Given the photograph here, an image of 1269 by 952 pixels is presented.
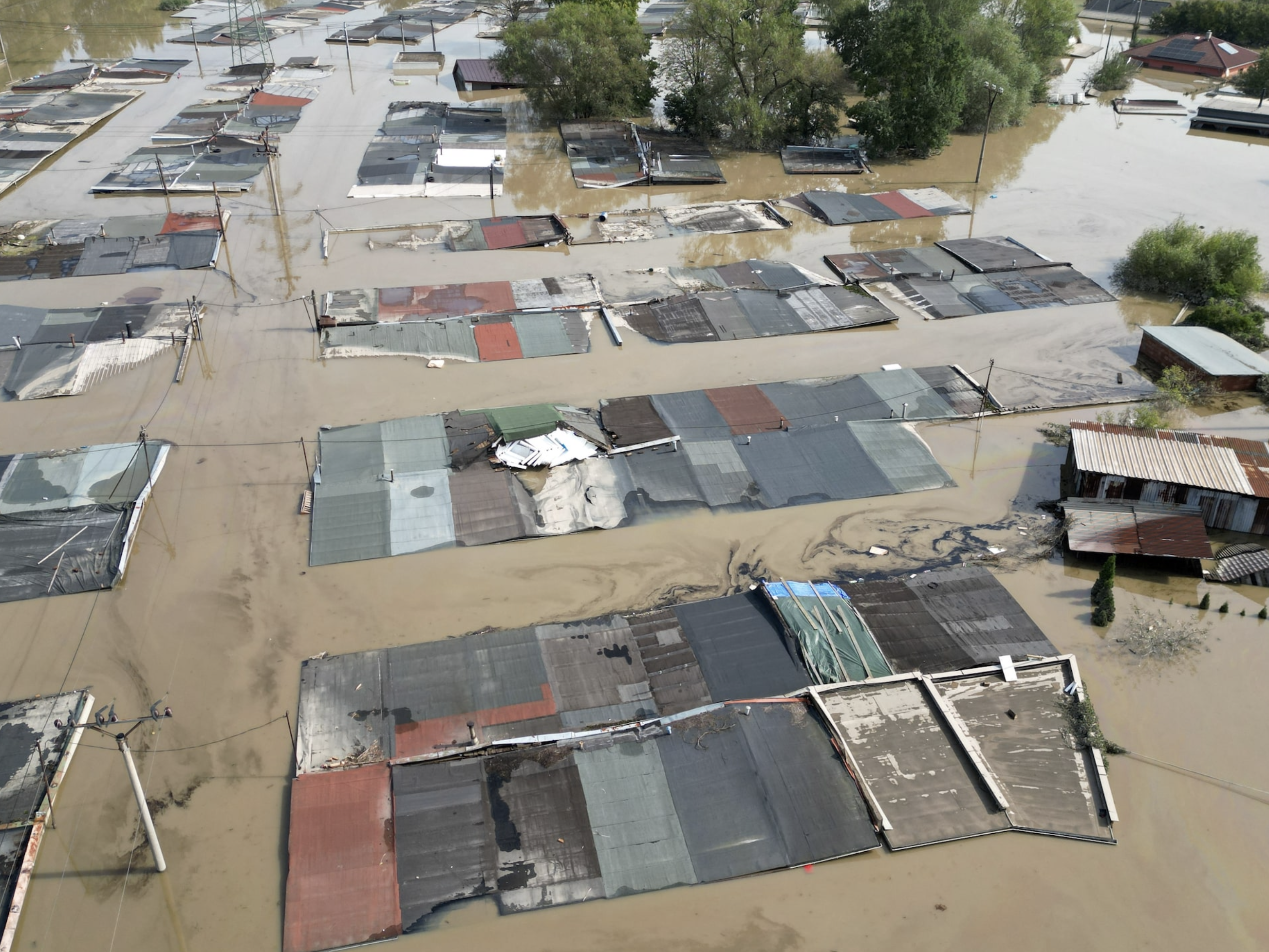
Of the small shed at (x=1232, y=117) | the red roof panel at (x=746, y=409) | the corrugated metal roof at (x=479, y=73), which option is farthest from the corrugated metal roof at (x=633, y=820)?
Result: the small shed at (x=1232, y=117)

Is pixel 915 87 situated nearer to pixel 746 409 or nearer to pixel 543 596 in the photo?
pixel 746 409

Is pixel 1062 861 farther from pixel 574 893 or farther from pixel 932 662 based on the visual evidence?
pixel 574 893

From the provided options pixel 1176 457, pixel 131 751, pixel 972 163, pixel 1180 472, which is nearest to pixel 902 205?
pixel 972 163

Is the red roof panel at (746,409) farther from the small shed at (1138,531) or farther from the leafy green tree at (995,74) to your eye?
the leafy green tree at (995,74)

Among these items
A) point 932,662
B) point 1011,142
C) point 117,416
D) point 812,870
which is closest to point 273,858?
point 812,870

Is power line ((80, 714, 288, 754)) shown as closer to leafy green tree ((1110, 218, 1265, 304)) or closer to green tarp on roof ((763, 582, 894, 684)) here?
green tarp on roof ((763, 582, 894, 684))
